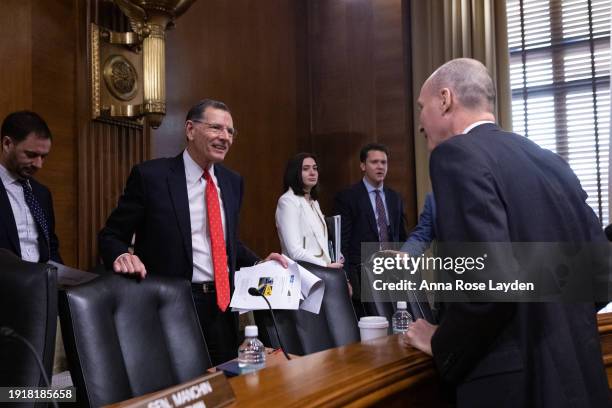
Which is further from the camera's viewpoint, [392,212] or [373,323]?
[392,212]

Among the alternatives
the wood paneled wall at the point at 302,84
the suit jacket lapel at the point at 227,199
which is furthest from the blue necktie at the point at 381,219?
the suit jacket lapel at the point at 227,199

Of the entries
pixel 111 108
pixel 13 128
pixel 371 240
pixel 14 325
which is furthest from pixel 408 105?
pixel 14 325

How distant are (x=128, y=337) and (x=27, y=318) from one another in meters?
0.41

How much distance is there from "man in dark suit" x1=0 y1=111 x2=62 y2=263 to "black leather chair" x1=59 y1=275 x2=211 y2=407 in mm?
1270

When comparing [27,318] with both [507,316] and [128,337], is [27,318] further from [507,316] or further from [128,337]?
[507,316]

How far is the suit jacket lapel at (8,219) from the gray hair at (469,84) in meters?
2.01

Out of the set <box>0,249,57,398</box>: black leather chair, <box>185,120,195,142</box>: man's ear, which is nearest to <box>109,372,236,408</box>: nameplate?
<box>0,249,57,398</box>: black leather chair

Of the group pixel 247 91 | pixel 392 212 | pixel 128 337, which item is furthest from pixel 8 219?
pixel 247 91

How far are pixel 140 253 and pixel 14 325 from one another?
1142 millimetres

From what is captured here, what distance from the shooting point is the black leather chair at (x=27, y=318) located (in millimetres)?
1184

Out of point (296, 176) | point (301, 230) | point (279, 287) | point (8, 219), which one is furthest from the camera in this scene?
point (296, 176)

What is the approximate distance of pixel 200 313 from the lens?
228cm

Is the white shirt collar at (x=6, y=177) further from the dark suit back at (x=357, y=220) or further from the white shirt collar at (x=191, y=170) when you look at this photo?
the dark suit back at (x=357, y=220)

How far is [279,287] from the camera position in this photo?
1.98 metres
